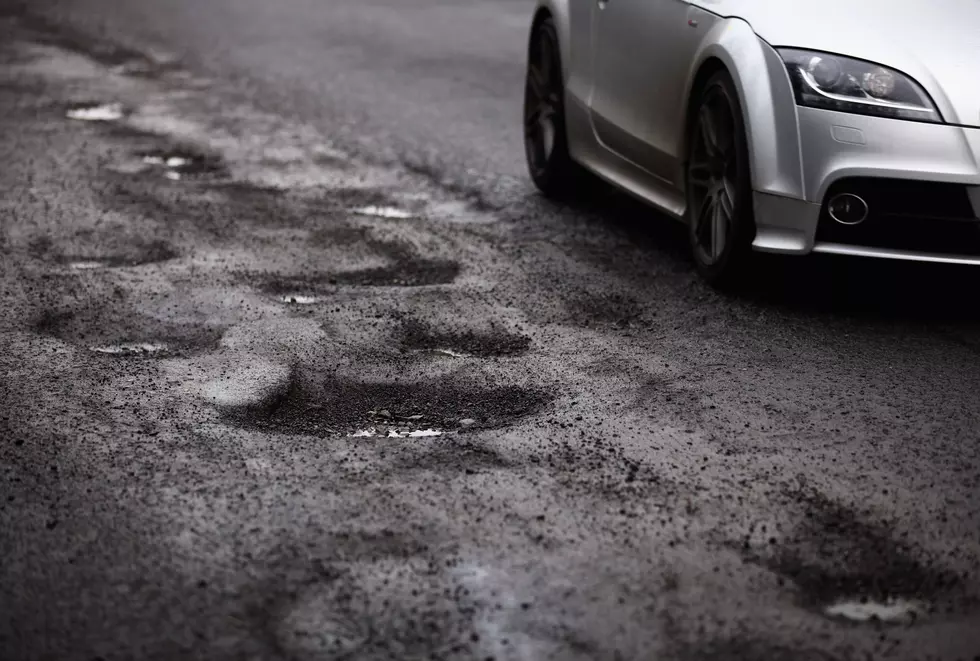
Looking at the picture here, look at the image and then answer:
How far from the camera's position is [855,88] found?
16.1ft

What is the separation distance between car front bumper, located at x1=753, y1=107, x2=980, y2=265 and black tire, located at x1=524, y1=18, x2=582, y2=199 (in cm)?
240

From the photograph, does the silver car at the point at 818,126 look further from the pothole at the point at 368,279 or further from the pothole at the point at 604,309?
the pothole at the point at 368,279

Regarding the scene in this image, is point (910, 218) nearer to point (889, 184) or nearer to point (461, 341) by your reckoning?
point (889, 184)

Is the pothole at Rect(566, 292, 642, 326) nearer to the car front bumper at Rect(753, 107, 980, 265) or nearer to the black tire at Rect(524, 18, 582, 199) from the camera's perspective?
the car front bumper at Rect(753, 107, 980, 265)

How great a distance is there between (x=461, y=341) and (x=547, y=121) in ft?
8.89

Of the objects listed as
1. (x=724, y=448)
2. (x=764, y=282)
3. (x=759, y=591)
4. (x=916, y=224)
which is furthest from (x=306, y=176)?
(x=759, y=591)

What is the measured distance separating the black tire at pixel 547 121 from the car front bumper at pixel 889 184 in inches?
94.3

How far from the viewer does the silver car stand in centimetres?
483

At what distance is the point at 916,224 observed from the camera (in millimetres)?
4922

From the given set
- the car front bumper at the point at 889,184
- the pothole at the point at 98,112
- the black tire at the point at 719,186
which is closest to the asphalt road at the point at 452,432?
the black tire at the point at 719,186

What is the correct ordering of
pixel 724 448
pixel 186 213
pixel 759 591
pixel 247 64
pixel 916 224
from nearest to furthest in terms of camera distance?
pixel 759 591 → pixel 724 448 → pixel 916 224 → pixel 186 213 → pixel 247 64

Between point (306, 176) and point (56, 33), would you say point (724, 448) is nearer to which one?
point (306, 176)

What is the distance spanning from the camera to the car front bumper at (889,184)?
4.80 metres

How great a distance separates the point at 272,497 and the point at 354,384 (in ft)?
3.31
